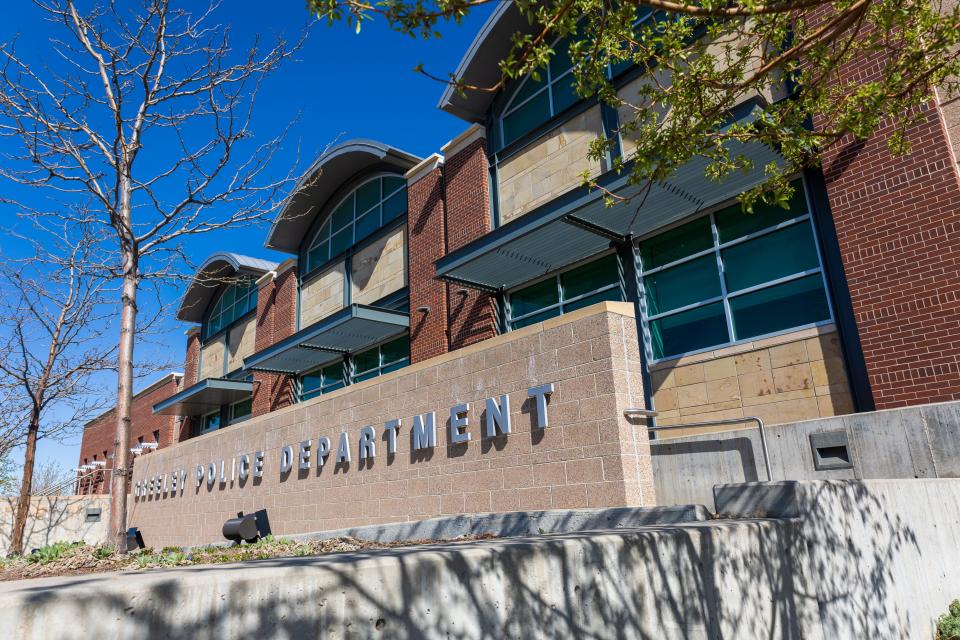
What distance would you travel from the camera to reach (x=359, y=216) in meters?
19.9

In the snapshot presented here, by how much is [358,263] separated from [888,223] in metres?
13.9

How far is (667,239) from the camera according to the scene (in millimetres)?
12094

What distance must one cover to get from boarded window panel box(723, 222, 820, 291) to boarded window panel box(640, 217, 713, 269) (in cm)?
55

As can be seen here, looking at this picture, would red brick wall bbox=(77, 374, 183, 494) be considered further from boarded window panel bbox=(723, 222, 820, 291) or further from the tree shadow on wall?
the tree shadow on wall

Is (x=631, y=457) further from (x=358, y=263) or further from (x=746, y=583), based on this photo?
(x=358, y=263)

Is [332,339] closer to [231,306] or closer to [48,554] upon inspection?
[48,554]

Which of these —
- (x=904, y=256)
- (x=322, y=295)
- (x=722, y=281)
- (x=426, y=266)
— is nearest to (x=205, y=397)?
(x=322, y=295)

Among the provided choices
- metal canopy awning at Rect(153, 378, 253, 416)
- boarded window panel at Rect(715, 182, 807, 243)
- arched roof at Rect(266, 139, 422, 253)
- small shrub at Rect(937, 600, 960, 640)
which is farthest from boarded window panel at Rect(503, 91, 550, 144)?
metal canopy awning at Rect(153, 378, 253, 416)

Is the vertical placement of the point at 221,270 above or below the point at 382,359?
above

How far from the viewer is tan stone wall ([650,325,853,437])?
9.58m

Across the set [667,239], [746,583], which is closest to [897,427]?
[746,583]

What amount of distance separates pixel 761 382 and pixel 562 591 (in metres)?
7.88

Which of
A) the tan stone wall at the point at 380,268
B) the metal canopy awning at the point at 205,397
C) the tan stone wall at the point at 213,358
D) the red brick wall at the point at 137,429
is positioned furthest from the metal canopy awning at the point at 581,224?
the red brick wall at the point at 137,429

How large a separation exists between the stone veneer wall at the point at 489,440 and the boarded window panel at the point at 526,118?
22.3 ft
